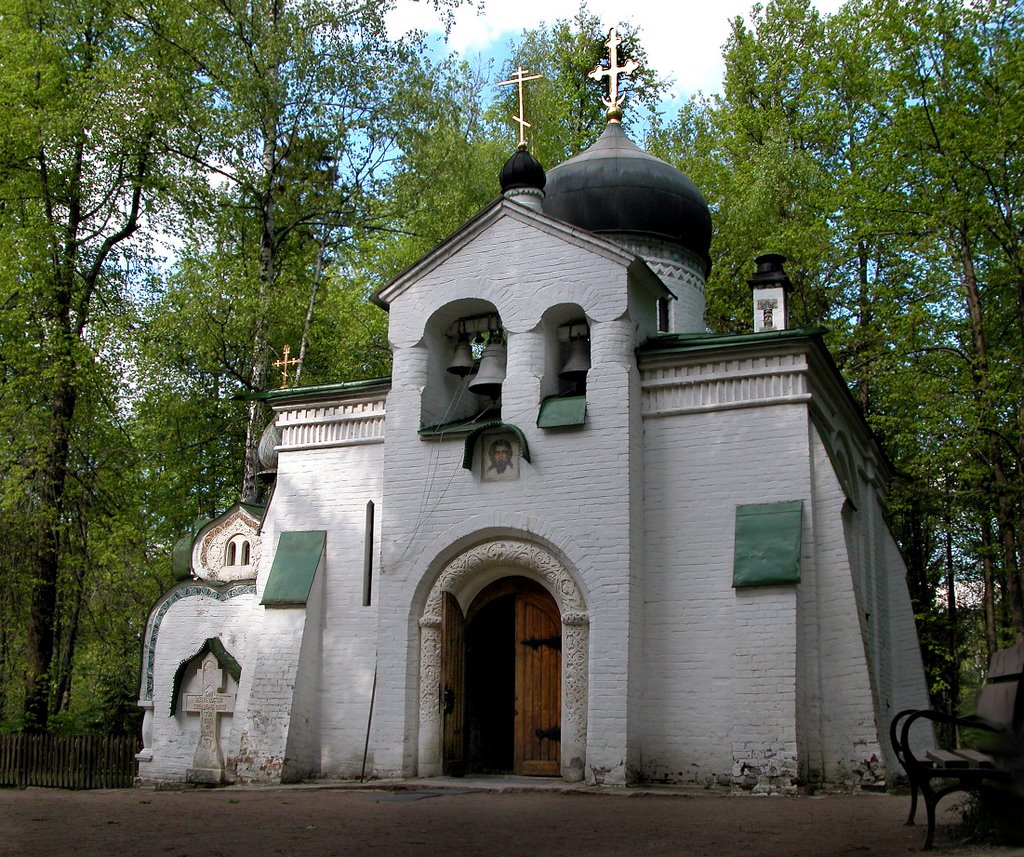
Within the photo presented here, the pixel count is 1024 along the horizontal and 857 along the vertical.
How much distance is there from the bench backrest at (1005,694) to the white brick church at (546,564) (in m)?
4.65

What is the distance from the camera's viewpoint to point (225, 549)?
1516 centimetres

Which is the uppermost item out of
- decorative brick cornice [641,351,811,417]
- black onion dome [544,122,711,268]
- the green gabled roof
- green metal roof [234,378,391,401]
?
black onion dome [544,122,711,268]

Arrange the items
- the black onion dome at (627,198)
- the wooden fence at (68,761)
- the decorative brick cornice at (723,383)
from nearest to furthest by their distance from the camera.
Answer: the decorative brick cornice at (723,383), the wooden fence at (68,761), the black onion dome at (627,198)

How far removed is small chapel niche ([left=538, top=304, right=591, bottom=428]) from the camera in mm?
12562

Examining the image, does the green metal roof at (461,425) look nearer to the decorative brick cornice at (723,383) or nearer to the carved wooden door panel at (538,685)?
the decorative brick cornice at (723,383)

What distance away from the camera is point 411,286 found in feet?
45.5

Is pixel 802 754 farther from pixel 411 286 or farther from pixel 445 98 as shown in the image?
pixel 445 98

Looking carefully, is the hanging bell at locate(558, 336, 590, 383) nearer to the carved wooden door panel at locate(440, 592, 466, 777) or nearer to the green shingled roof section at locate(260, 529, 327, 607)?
the carved wooden door panel at locate(440, 592, 466, 777)

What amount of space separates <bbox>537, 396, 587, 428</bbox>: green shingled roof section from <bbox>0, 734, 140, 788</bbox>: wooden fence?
765 cm

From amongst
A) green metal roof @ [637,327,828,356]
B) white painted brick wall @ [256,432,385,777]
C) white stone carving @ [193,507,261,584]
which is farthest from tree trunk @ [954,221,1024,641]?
white stone carving @ [193,507,261,584]

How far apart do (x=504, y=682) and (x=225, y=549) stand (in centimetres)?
420

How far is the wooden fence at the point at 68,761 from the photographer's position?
15789 millimetres

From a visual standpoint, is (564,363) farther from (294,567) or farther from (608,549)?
(294,567)

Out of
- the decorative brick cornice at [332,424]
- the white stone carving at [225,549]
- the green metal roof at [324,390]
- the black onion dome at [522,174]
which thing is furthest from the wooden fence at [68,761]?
the black onion dome at [522,174]
